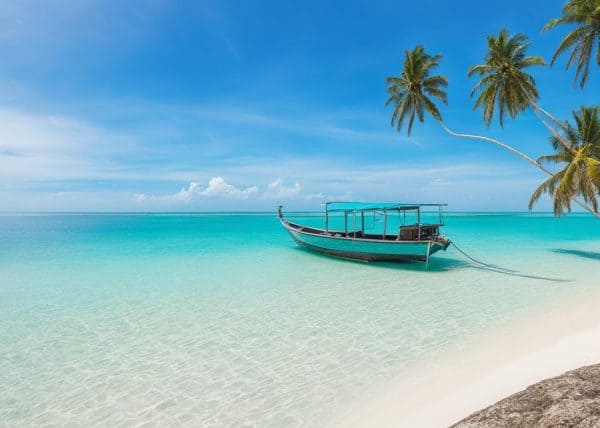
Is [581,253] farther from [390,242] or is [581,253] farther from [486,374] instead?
[486,374]

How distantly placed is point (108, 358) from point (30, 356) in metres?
1.52

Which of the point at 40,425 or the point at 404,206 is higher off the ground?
the point at 404,206

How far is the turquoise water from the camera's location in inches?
164

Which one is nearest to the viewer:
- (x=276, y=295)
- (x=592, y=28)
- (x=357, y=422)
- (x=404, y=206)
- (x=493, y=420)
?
(x=493, y=420)

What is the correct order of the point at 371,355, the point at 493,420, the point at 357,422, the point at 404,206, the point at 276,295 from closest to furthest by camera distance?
the point at 493,420, the point at 357,422, the point at 371,355, the point at 276,295, the point at 404,206

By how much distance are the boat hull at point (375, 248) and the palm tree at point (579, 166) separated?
4.45m

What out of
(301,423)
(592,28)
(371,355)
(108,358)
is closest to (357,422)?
(301,423)

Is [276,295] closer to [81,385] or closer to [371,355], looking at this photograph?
[371,355]

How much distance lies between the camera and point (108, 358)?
5391 mm

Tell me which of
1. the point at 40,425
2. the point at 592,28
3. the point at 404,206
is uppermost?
the point at 592,28

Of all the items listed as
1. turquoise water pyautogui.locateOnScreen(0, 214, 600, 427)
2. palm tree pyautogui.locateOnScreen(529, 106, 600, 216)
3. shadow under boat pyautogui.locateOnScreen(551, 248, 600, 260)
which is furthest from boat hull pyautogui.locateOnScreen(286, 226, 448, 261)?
shadow under boat pyautogui.locateOnScreen(551, 248, 600, 260)

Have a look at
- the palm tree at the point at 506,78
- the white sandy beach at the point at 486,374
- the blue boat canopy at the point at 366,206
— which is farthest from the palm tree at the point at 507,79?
the white sandy beach at the point at 486,374

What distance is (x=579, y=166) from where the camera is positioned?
1026cm

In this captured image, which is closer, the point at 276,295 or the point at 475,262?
the point at 276,295
